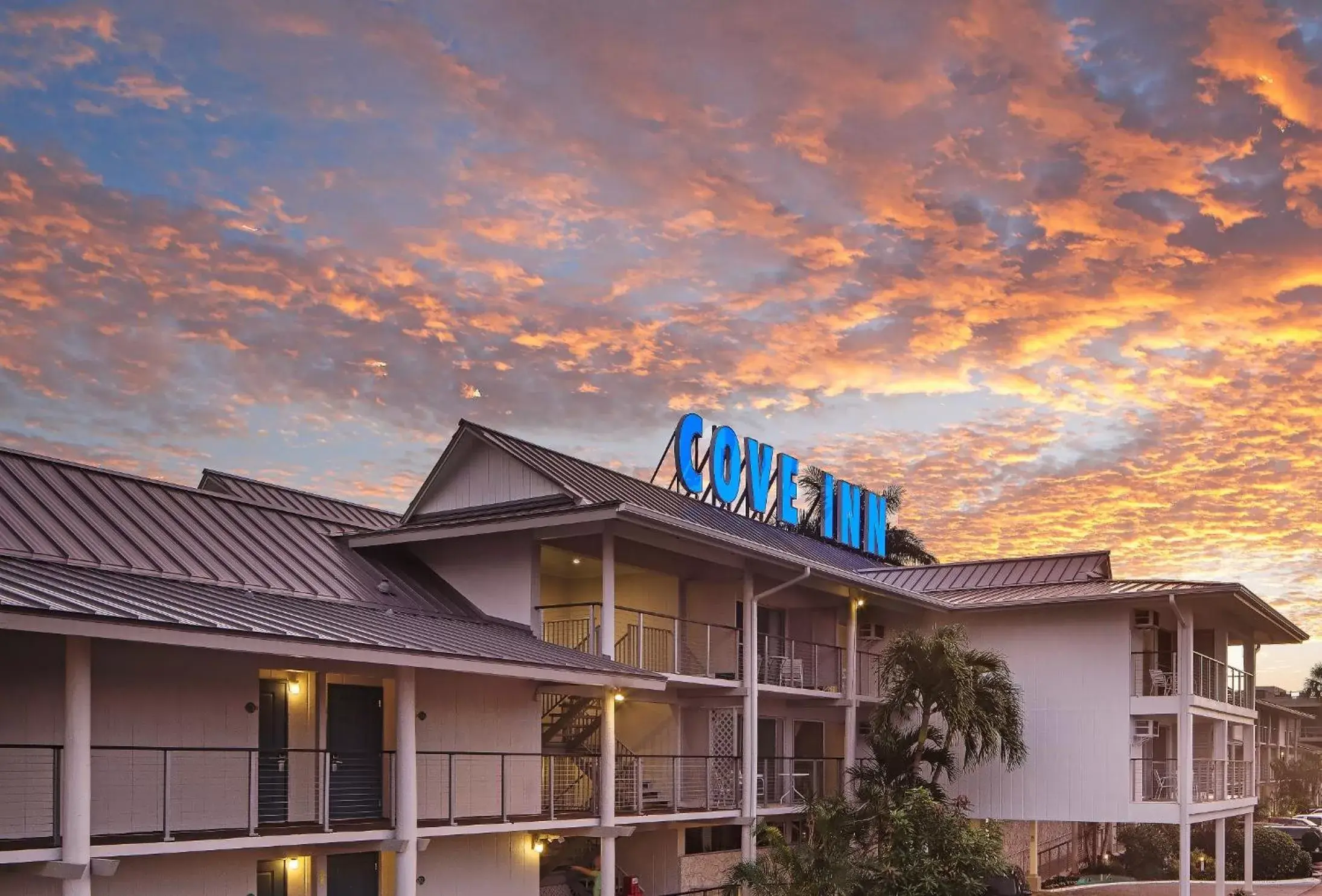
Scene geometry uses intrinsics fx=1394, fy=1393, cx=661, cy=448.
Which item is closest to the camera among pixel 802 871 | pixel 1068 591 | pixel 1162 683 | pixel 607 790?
pixel 607 790

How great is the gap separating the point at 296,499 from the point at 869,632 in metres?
15.6

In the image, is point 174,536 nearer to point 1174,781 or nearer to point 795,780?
point 795,780

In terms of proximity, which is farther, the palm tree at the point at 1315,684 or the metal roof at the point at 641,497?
the palm tree at the point at 1315,684

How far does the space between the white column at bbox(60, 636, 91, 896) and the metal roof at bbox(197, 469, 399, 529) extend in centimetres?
1640

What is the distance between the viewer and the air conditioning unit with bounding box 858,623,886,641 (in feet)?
124

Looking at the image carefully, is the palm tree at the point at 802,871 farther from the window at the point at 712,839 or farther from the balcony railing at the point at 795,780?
the balcony railing at the point at 795,780

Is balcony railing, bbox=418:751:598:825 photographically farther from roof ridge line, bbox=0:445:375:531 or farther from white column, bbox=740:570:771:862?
roof ridge line, bbox=0:445:375:531

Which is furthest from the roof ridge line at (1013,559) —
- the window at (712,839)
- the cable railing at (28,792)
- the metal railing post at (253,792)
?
the cable railing at (28,792)

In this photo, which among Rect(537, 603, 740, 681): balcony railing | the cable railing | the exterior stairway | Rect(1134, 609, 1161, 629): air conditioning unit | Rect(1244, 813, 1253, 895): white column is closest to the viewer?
the cable railing

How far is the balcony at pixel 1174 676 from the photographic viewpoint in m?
34.2

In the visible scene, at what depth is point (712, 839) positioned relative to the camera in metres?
31.8

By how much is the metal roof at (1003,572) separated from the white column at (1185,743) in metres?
3.56

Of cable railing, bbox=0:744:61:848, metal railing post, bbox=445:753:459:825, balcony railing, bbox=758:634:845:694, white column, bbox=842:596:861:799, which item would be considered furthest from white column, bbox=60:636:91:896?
white column, bbox=842:596:861:799

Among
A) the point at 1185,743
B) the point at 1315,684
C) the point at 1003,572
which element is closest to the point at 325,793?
the point at 1185,743
